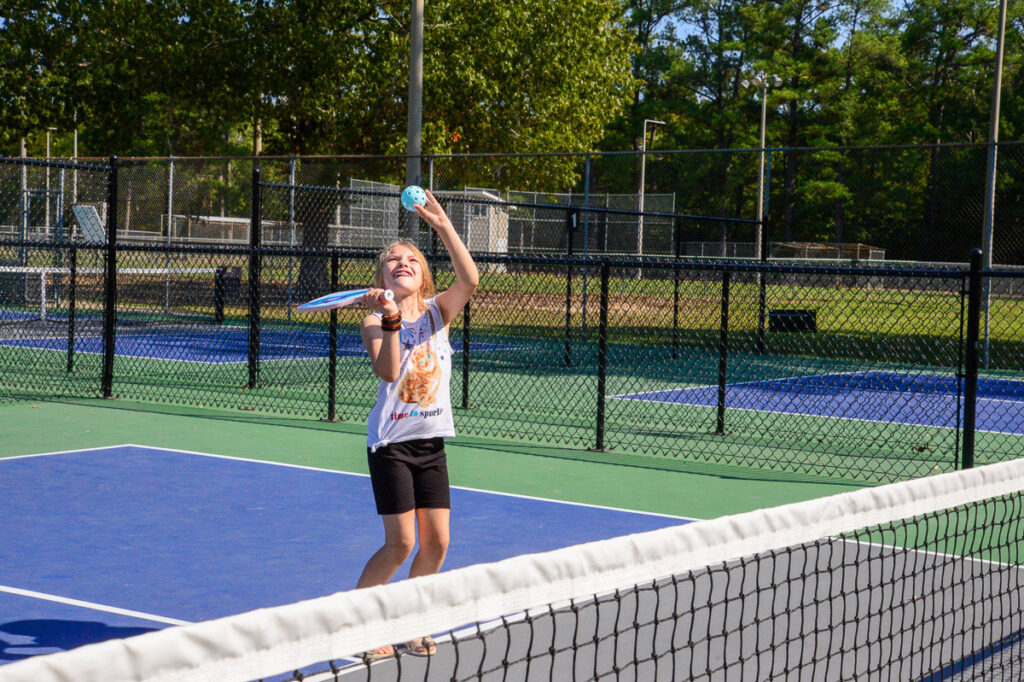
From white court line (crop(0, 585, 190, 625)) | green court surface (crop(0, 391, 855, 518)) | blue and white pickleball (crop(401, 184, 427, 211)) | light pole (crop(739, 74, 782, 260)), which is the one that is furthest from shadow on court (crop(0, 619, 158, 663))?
light pole (crop(739, 74, 782, 260))

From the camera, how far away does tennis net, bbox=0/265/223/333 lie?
20047 mm

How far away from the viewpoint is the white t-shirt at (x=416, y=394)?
14.9ft

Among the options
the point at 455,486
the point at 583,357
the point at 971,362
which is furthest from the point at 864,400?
the point at 455,486

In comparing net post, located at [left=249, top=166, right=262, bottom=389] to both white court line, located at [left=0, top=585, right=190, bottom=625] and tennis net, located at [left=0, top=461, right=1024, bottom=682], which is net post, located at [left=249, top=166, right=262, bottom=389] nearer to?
tennis net, located at [left=0, top=461, right=1024, bottom=682]

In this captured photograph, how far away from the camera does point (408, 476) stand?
4.55 meters

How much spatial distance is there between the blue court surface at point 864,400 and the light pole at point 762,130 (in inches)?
100

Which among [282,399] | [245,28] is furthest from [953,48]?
[282,399]

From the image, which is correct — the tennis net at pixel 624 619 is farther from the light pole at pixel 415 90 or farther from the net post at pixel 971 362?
the light pole at pixel 415 90

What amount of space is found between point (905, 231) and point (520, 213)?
9.64m

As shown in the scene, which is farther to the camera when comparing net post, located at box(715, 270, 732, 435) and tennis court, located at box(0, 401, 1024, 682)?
net post, located at box(715, 270, 732, 435)

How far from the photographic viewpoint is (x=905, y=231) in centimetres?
2991

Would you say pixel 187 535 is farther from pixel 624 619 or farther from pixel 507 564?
A: pixel 507 564

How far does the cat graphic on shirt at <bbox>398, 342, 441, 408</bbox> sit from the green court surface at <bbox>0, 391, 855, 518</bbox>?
2676 millimetres

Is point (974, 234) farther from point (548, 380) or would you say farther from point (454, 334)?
point (548, 380)
